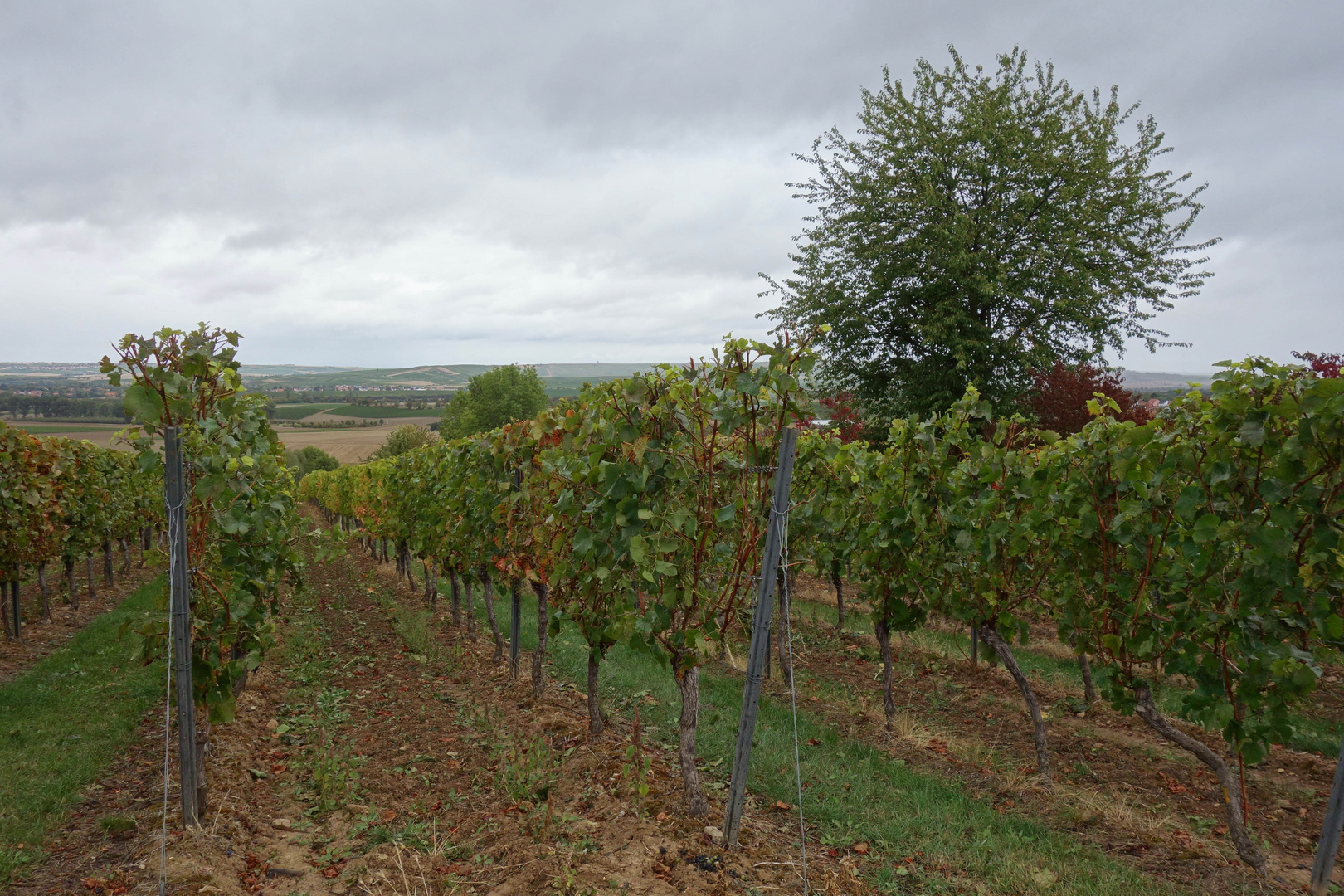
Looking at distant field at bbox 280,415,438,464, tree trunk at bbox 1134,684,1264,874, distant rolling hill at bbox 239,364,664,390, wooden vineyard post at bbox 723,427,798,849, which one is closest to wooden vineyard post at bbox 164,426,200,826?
wooden vineyard post at bbox 723,427,798,849

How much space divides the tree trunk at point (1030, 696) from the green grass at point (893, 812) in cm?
85

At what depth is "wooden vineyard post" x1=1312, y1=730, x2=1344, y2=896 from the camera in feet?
11.4

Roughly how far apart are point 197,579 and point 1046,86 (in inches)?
818

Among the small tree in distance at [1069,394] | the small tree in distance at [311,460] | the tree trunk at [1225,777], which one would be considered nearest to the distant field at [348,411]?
the small tree in distance at [311,460]

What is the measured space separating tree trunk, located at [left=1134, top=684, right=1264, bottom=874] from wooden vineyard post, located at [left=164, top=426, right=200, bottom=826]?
253 inches

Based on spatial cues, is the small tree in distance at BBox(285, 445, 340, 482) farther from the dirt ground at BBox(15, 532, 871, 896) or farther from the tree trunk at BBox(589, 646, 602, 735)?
the tree trunk at BBox(589, 646, 602, 735)

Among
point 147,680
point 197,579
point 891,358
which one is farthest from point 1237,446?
point 891,358

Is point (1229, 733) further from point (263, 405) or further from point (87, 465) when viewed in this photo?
point (87, 465)

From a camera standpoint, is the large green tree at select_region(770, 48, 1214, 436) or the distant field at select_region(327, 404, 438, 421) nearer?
the large green tree at select_region(770, 48, 1214, 436)

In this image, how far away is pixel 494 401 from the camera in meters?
59.7

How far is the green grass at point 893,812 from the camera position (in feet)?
13.3

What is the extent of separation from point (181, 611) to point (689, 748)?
11.1ft

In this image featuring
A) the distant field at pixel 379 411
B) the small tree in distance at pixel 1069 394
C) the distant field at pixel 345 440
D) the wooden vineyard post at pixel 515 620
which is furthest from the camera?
the distant field at pixel 379 411

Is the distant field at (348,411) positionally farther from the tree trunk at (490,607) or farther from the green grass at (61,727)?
the tree trunk at (490,607)
